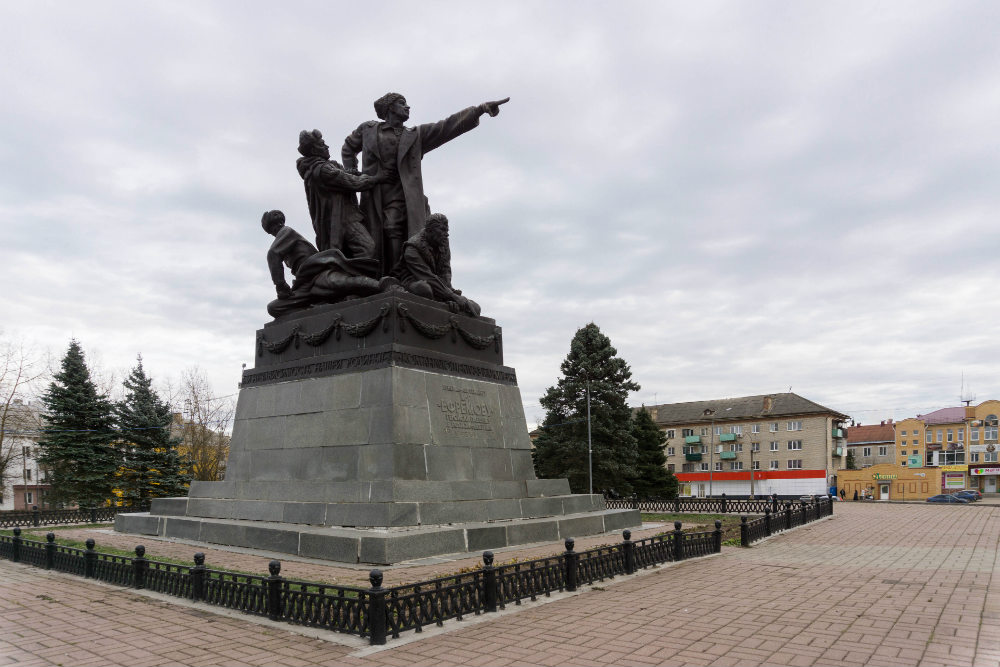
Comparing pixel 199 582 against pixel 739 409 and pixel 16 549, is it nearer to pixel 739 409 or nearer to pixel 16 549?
pixel 16 549

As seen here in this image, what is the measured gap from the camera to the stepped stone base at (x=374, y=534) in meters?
9.83

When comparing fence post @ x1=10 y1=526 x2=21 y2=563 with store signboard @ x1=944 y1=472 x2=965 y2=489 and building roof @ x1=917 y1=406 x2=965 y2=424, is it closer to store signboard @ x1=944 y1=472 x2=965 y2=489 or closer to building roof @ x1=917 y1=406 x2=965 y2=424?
store signboard @ x1=944 y1=472 x2=965 y2=489

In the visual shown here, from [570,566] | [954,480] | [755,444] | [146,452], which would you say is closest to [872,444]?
[954,480]

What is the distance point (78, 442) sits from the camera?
32.0 metres

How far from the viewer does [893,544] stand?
50.9 ft

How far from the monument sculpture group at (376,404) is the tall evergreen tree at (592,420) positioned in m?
25.5

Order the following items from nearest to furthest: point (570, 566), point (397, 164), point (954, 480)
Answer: point (570, 566) < point (397, 164) < point (954, 480)

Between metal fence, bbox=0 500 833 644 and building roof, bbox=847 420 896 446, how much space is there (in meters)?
99.3

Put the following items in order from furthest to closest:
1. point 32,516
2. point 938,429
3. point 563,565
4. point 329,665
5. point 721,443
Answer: point 938,429 → point 721,443 → point 32,516 → point 563,565 → point 329,665

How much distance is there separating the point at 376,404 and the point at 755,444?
61889 mm

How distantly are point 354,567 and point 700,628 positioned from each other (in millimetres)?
4922

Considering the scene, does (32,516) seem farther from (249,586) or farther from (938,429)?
(938,429)

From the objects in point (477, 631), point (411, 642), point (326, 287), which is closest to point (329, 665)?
point (411, 642)

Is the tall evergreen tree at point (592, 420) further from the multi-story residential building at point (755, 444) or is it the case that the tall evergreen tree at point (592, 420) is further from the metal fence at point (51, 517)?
the metal fence at point (51, 517)
